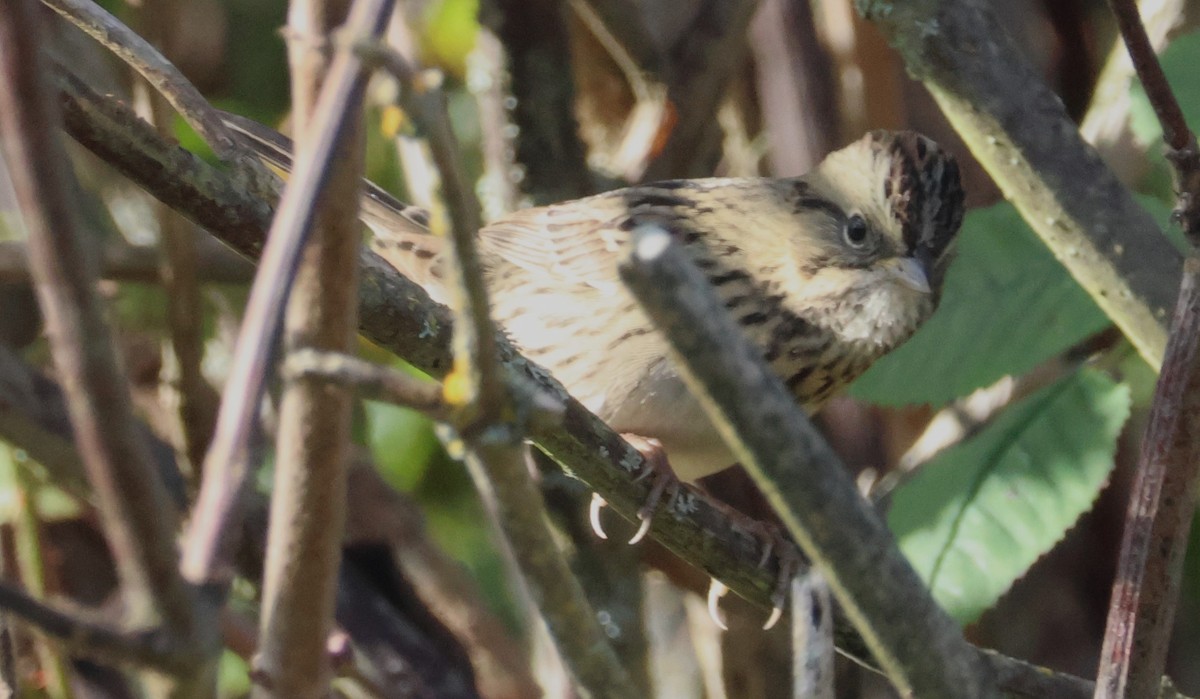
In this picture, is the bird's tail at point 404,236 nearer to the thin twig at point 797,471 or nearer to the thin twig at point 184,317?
the thin twig at point 184,317

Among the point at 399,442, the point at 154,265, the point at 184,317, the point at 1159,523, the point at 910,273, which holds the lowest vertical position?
the point at 1159,523

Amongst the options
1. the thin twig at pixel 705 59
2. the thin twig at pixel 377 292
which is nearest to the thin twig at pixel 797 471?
the thin twig at pixel 377 292

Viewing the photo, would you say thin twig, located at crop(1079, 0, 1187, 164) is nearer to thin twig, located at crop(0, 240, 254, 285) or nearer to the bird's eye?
the bird's eye

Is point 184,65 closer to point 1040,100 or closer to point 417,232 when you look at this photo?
point 417,232

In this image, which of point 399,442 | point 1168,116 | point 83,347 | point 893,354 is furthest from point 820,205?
point 83,347

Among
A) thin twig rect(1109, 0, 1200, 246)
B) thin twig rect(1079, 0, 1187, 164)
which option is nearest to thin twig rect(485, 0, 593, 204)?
thin twig rect(1079, 0, 1187, 164)

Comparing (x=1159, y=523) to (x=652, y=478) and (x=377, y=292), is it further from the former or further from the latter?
(x=652, y=478)

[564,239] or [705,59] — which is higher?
[705,59]
